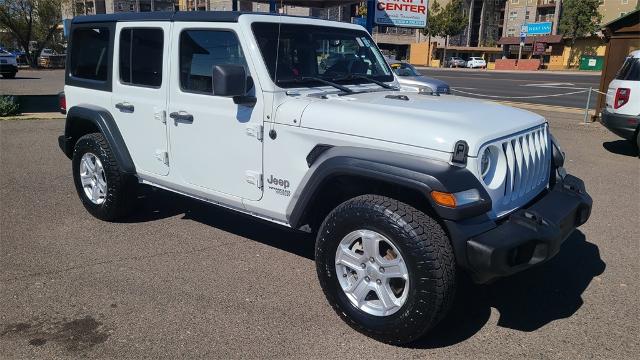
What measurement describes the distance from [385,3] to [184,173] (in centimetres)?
1241

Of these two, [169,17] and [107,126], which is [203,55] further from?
[107,126]

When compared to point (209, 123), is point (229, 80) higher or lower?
higher

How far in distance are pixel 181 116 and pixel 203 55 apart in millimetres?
508

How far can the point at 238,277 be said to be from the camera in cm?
404

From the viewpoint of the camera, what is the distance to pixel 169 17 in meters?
4.24

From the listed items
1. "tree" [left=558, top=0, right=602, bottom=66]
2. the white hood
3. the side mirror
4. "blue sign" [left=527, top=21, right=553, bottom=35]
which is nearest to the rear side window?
the white hood

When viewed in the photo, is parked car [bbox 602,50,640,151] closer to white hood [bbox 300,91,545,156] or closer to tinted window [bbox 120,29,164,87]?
white hood [bbox 300,91,545,156]

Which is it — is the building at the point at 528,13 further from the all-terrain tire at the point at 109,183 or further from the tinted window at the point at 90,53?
the all-terrain tire at the point at 109,183

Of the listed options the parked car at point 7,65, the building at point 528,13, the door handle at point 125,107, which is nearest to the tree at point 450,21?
the building at point 528,13

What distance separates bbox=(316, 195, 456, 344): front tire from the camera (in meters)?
2.83

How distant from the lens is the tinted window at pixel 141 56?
4332 mm

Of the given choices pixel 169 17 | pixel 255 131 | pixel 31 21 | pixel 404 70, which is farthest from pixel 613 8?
pixel 255 131

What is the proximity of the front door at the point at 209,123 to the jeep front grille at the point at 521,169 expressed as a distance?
161 centimetres

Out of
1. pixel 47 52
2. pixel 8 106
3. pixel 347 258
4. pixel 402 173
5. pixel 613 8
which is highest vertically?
pixel 613 8
